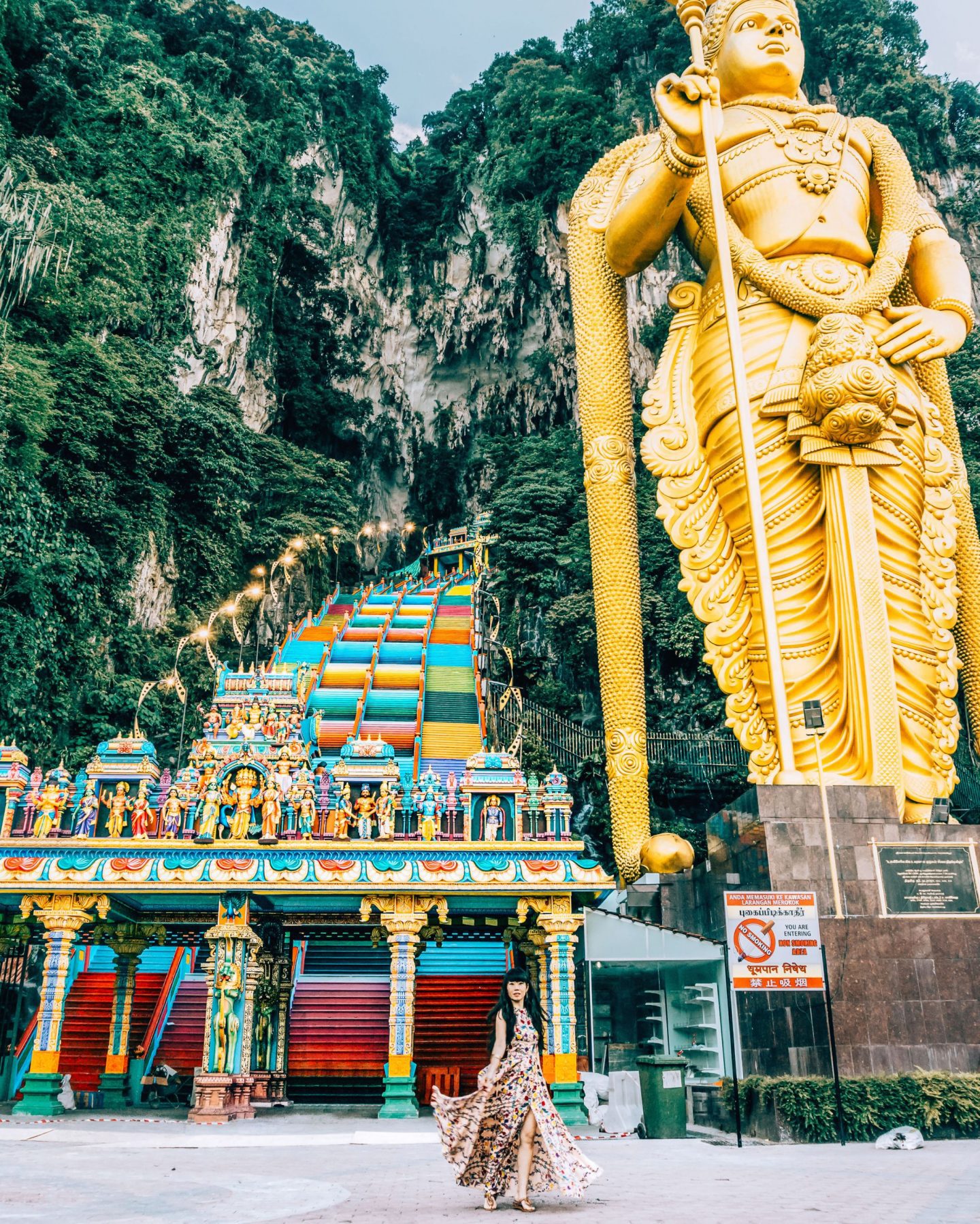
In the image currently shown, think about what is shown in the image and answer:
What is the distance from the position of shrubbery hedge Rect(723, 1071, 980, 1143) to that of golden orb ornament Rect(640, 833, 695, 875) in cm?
236

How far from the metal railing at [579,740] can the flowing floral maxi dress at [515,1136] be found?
1247 cm

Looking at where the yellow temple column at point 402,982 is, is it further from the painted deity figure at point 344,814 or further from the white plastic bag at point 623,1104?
the white plastic bag at point 623,1104

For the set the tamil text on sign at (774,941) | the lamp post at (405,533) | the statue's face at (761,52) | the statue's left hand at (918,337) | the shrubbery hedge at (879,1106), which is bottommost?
the shrubbery hedge at (879,1106)

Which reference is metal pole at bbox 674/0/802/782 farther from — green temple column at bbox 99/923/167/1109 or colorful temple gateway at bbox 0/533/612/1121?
green temple column at bbox 99/923/167/1109

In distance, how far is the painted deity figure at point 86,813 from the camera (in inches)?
348

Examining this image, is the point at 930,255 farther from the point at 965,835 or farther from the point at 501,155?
the point at 501,155

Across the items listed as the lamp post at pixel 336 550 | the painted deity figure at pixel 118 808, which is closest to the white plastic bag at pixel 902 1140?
the painted deity figure at pixel 118 808

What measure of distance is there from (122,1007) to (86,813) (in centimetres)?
179

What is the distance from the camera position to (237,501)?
79.3 feet

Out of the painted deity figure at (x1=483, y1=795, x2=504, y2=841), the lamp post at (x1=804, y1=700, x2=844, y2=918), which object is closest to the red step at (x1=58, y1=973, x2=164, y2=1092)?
the painted deity figure at (x1=483, y1=795, x2=504, y2=841)

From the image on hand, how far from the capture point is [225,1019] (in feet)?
24.5

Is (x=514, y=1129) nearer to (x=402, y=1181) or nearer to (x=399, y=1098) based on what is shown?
(x=402, y=1181)

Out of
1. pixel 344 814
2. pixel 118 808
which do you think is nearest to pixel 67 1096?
pixel 118 808

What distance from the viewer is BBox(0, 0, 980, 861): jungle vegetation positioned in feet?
60.6
